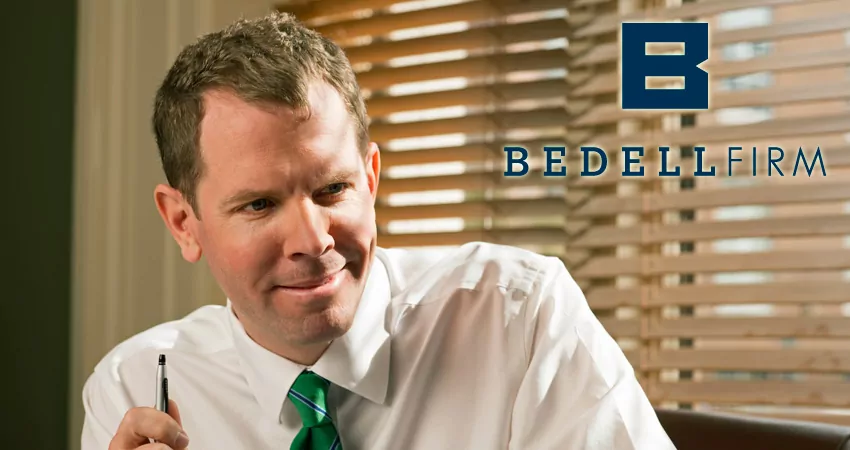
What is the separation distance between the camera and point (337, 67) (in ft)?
4.29

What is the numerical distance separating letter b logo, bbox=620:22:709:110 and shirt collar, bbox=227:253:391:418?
2.88ft

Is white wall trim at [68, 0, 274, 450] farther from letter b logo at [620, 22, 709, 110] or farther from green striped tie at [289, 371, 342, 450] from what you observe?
green striped tie at [289, 371, 342, 450]

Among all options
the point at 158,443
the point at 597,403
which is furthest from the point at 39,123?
the point at 597,403

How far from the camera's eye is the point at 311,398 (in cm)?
128

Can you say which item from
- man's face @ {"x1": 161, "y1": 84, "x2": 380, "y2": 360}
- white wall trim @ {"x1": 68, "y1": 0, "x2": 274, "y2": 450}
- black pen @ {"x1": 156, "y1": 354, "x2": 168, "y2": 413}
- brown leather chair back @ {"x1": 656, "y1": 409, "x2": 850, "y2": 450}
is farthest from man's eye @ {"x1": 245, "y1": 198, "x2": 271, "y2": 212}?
white wall trim @ {"x1": 68, "y1": 0, "x2": 274, "y2": 450}

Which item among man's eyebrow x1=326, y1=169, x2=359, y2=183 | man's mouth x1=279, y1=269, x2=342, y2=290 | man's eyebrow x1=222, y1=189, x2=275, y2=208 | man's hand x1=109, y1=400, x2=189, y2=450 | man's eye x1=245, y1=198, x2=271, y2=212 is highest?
man's eyebrow x1=326, y1=169, x2=359, y2=183

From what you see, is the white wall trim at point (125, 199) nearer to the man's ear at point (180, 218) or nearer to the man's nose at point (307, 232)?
the man's ear at point (180, 218)

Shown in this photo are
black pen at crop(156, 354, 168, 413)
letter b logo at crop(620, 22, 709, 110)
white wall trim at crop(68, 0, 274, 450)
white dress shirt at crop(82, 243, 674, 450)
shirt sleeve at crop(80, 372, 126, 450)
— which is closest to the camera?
black pen at crop(156, 354, 168, 413)

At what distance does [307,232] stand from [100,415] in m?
0.57

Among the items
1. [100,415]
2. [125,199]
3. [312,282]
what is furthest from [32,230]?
[312,282]

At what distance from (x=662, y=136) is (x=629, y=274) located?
29 cm

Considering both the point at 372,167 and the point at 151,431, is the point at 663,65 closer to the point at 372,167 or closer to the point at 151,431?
the point at 372,167

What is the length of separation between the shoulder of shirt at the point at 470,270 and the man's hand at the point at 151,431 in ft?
1.26

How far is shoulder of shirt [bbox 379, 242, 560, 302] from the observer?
1.35 metres
